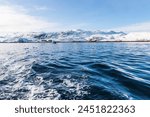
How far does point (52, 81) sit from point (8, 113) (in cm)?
469

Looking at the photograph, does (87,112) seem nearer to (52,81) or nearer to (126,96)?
(126,96)

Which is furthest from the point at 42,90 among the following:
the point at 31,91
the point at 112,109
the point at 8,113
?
the point at 112,109

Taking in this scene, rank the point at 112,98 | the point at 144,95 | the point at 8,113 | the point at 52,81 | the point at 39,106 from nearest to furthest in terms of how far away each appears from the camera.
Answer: the point at 8,113
the point at 39,106
the point at 112,98
the point at 144,95
the point at 52,81

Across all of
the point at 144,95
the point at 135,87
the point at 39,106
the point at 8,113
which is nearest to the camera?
the point at 8,113

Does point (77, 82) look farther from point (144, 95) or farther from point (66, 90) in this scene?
point (144, 95)

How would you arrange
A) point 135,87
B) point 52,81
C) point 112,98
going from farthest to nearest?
1. point 52,81
2. point 135,87
3. point 112,98

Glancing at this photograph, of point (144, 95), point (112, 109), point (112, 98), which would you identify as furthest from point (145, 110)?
point (144, 95)

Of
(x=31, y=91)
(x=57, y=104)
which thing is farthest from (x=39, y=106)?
(x=31, y=91)

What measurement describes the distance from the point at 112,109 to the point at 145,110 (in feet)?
3.75

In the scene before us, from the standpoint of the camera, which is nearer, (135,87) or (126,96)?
(126,96)

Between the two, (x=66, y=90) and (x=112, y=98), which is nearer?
(x=112, y=98)

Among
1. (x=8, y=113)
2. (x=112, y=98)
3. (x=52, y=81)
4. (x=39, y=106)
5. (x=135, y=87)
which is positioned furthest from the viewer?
(x=52, y=81)

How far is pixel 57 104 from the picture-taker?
6.82 meters

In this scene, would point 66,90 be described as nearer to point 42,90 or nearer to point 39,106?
point 42,90
